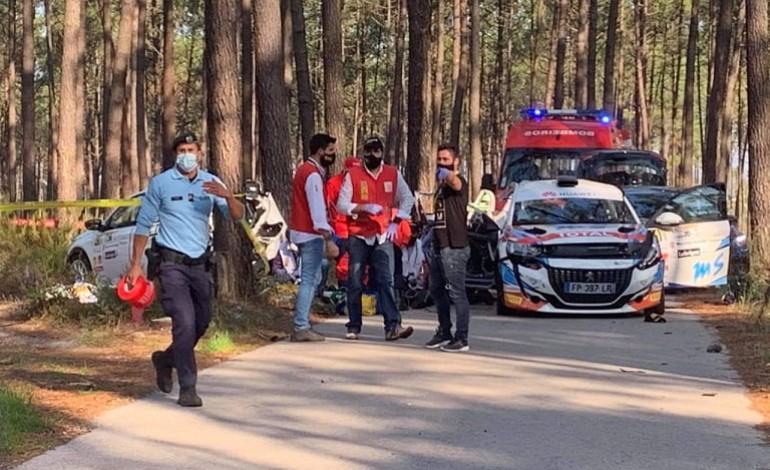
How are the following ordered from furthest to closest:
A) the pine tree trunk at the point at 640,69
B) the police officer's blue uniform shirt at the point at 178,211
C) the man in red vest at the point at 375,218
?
the pine tree trunk at the point at 640,69, the man in red vest at the point at 375,218, the police officer's blue uniform shirt at the point at 178,211

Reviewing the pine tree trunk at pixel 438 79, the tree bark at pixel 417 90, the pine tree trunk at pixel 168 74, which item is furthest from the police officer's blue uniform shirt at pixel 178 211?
the pine tree trunk at pixel 438 79

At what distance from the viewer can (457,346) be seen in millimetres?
10695

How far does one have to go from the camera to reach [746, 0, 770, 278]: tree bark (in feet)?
51.5

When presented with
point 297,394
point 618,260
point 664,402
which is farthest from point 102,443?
point 618,260

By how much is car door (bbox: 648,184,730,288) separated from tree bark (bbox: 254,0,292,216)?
218 inches

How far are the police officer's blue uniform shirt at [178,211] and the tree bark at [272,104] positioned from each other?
7484 millimetres

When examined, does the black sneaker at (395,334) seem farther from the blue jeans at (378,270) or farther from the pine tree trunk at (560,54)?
the pine tree trunk at (560,54)

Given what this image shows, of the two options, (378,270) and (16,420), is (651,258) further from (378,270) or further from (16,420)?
(16,420)

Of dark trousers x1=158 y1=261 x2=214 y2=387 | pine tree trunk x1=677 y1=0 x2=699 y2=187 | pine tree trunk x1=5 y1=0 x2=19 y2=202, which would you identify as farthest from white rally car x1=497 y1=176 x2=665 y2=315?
pine tree trunk x1=5 y1=0 x2=19 y2=202

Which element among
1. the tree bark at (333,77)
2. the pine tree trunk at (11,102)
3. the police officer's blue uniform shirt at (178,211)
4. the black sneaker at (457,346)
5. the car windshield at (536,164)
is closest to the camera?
the police officer's blue uniform shirt at (178,211)

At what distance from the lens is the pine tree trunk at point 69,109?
21.8 meters

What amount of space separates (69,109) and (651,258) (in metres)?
13.9

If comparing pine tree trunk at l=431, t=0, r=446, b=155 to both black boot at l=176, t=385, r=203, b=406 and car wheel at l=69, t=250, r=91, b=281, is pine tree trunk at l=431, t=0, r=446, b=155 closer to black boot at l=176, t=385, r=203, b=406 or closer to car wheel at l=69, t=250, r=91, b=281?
car wheel at l=69, t=250, r=91, b=281

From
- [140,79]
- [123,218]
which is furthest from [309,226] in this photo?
[140,79]
